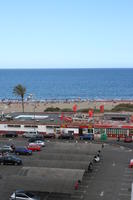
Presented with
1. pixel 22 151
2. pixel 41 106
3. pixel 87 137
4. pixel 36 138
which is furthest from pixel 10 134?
pixel 41 106

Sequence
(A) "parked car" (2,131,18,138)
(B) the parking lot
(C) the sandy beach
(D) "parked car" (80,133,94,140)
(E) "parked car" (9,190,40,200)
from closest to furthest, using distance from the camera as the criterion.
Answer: (E) "parked car" (9,190,40,200), (B) the parking lot, (D) "parked car" (80,133,94,140), (A) "parked car" (2,131,18,138), (C) the sandy beach

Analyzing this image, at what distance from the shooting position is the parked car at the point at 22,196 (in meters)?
25.1

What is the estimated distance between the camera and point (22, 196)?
25219 millimetres

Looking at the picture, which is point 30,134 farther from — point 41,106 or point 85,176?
point 41,106

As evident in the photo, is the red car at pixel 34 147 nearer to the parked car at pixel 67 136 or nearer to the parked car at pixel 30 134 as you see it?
the parked car at pixel 30 134

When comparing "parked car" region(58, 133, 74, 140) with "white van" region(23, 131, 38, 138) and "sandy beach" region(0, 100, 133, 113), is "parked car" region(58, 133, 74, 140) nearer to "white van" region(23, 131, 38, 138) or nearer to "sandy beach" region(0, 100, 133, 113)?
"white van" region(23, 131, 38, 138)

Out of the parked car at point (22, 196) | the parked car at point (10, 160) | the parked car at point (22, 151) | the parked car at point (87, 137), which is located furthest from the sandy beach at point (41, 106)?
the parked car at point (22, 196)

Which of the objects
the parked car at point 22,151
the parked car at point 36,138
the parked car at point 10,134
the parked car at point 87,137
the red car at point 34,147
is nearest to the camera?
the parked car at point 22,151

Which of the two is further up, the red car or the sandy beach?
the sandy beach

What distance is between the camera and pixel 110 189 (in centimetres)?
2903

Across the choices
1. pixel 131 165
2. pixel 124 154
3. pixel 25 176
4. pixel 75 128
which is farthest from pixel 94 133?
pixel 25 176

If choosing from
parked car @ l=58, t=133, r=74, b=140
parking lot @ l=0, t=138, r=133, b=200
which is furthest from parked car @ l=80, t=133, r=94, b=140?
parking lot @ l=0, t=138, r=133, b=200

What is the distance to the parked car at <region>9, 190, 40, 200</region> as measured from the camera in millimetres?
25122

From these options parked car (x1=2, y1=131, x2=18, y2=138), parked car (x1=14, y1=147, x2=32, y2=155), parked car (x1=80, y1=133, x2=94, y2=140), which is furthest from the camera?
parked car (x1=2, y1=131, x2=18, y2=138)
